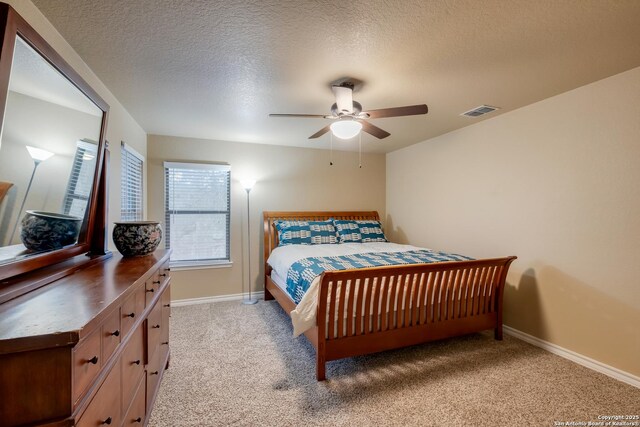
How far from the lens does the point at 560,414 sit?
1837 millimetres

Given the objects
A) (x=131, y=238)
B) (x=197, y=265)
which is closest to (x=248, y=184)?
(x=197, y=265)

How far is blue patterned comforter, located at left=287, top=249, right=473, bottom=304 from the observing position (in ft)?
8.38

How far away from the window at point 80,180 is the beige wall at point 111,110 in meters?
0.62

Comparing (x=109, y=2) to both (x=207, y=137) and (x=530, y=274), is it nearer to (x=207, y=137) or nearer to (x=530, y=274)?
(x=207, y=137)

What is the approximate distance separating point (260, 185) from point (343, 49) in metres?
2.77

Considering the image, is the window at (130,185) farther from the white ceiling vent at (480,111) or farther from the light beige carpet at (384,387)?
the white ceiling vent at (480,111)

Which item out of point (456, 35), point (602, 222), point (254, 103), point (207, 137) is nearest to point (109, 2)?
point (254, 103)

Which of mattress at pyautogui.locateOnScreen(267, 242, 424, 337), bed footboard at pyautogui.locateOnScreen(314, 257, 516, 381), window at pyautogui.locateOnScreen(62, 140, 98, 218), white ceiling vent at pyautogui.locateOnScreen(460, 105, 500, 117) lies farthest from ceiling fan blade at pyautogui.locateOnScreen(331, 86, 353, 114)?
window at pyautogui.locateOnScreen(62, 140, 98, 218)

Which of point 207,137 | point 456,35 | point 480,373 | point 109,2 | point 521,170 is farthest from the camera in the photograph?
point 207,137

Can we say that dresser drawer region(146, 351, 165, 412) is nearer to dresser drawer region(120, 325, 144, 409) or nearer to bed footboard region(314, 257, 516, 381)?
dresser drawer region(120, 325, 144, 409)

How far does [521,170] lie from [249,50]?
9.36ft

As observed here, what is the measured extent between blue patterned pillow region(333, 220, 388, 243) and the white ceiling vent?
6.66 ft

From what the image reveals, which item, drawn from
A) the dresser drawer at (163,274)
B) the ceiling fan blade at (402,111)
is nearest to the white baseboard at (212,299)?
the dresser drawer at (163,274)

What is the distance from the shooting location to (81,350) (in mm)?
818
